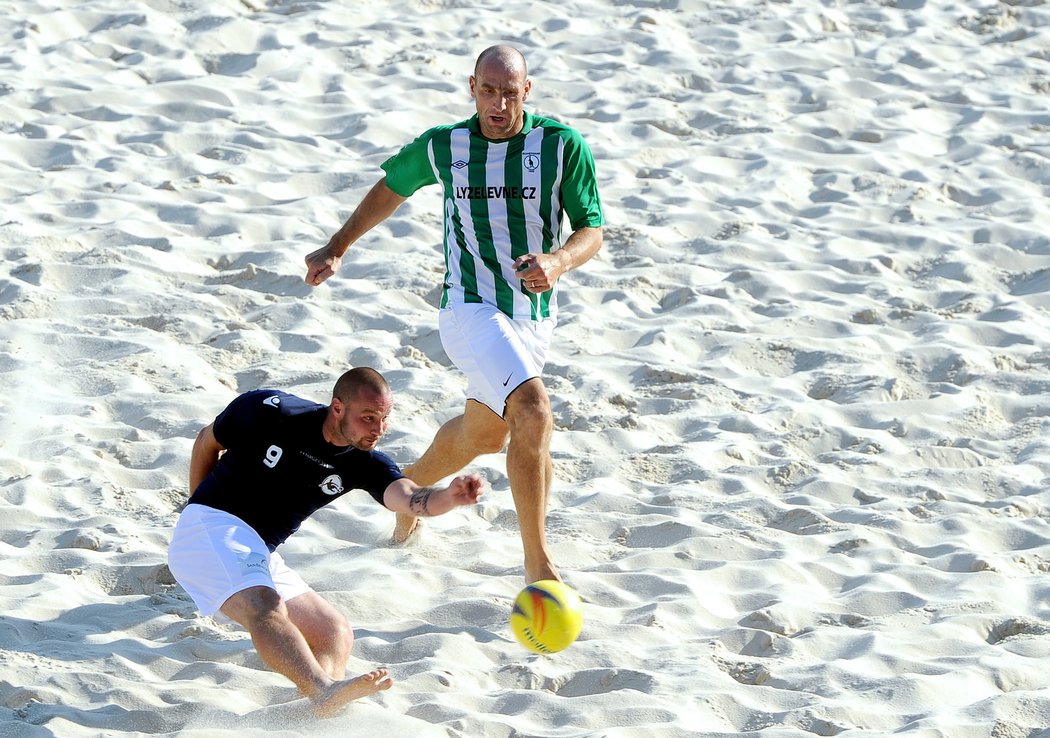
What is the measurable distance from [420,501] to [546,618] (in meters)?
0.51

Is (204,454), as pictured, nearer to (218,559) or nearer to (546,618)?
(218,559)

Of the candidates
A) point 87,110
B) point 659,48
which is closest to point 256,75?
point 87,110

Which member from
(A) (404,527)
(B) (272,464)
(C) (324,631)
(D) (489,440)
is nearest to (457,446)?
(D) (489,440)

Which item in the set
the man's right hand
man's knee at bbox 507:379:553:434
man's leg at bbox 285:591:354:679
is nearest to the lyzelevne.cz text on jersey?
the man's right hand

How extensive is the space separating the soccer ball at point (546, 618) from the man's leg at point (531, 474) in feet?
1.37

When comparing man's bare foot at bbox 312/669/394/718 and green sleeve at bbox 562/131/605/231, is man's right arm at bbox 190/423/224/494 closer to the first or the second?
→ man's bare foot at bbox 312/669/394/718

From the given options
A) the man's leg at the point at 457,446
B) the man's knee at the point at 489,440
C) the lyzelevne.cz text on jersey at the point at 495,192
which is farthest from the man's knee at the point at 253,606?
the lyzelevne.cz text on jersey at the point at 495,192

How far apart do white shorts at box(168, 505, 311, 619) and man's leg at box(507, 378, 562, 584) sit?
0.76 m

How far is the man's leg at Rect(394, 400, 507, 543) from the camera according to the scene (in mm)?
5152

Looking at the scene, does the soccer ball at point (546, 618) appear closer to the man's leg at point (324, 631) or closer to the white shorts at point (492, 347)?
the man's leg at point (324, 631)

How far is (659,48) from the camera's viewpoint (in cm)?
1023

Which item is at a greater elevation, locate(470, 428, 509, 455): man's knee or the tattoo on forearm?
the tattoo on forearm

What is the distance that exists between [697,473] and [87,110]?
477cm

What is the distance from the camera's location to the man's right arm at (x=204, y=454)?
14.8 ft
